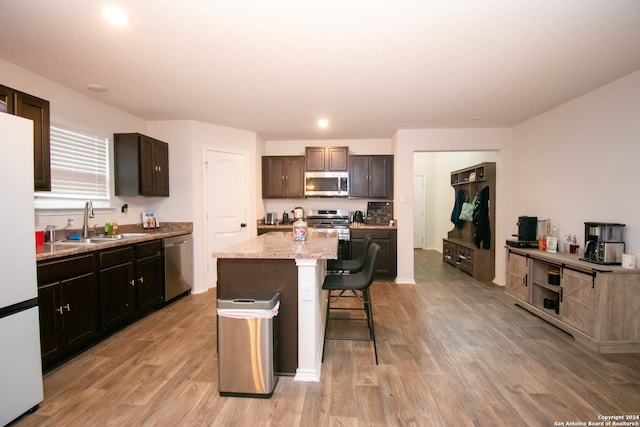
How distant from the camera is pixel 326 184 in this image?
5109 millimetres

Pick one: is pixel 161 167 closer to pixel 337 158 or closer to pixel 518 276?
pixel 337 158

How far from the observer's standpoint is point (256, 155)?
489cm

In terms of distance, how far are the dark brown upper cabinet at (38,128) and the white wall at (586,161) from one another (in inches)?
201

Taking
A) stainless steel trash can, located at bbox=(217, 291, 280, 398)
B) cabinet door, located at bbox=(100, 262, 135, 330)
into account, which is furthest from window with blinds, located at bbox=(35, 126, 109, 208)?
stainless steel trash can, located at bbox=(217, 291, 280, 398)

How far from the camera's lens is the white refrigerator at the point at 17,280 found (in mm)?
1607

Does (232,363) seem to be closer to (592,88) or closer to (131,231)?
(131,231)

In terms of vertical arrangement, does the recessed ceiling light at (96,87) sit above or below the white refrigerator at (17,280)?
above

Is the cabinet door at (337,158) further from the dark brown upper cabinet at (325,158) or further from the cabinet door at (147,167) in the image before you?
the cabinet door at (147,167)

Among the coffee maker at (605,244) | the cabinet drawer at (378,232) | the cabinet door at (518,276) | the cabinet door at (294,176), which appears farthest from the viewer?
the cabinet door at (294,176)

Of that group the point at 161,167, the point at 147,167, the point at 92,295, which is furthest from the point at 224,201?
the point at 92,295

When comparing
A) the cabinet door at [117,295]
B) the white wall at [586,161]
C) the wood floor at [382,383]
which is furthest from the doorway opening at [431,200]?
the cabinet door at [117,295]

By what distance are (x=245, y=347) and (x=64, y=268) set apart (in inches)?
64.1

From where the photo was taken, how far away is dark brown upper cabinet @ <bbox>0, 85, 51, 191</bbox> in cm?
224

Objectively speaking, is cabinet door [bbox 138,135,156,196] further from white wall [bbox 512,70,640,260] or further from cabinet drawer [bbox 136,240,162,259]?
white wall [bbox 512,70,640,260]
